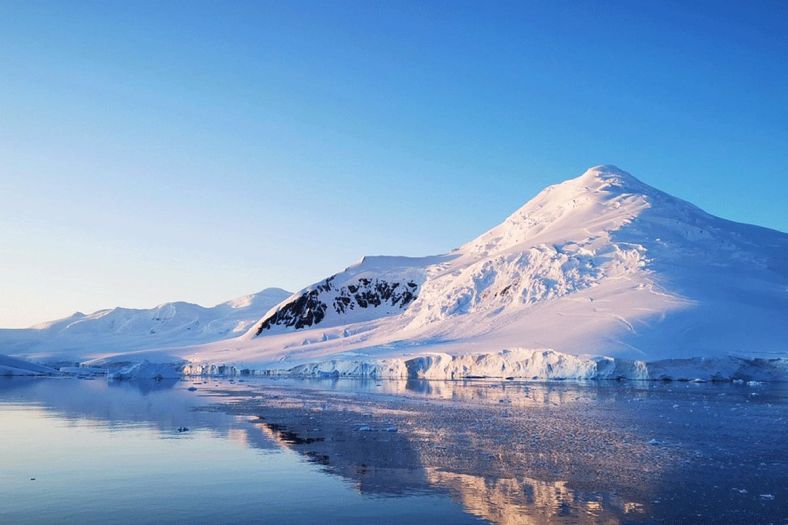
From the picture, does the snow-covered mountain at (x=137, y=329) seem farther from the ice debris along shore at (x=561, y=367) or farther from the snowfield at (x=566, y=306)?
the ice debris along shore at (x=561, y=367)

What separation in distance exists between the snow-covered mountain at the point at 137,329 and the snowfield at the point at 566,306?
1156 inches

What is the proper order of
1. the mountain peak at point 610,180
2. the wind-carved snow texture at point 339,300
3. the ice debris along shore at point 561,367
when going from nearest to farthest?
the ice debris along shore at point 561,367 → the mountain peak at point 610,180 → the wind-carved snow texture at point 339,300

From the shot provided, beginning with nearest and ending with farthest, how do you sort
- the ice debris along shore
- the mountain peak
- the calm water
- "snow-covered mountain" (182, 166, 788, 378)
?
1. the calm water
2. the ice debris along shore
3. "snow-covered mountain" (182, 166, 788, 378)
4. the mountain peak

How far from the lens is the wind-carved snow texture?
95.4 m

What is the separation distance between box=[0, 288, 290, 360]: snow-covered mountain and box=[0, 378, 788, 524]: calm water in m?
87.0

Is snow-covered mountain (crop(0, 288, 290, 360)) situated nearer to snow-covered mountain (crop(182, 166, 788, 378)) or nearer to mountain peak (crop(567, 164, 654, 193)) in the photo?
snow-covered mountain (crop(182, 166, 788, 378))


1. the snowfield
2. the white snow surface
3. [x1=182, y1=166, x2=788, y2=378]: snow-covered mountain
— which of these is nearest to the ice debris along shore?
the snowfield

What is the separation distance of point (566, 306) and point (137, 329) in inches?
4483

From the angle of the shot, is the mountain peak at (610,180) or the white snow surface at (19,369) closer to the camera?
the white snow surface at (19,369)

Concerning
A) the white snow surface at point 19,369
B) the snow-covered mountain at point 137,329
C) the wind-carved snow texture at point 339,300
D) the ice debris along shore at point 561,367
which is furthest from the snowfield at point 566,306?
the snow-covered mountain at point 137,329

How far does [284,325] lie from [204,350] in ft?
46.6

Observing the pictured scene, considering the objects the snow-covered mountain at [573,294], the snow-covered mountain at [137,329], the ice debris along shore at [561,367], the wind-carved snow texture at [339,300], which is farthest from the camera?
the snow-covered mountain at [137,329]

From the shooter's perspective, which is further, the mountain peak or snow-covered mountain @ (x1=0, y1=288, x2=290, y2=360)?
snow-covered mountain @ (x1=0, y1=288, x2=290, y2=360)

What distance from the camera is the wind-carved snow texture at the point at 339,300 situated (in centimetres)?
9538
